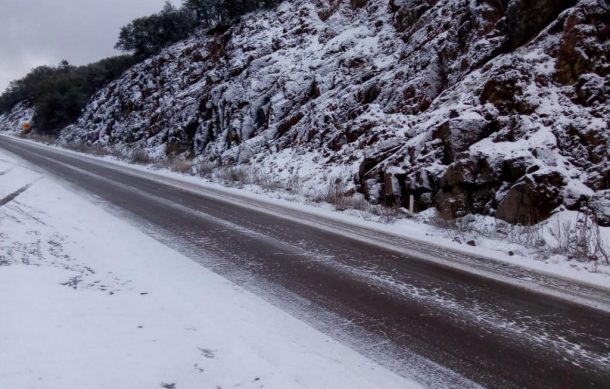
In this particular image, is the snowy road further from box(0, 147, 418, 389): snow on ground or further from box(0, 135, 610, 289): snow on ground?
box(0, 135, 610, 289): snow on ground

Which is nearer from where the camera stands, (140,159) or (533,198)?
(533,198)

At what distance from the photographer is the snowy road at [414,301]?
A: 12.6ft

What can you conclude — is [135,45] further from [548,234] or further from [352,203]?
[548,234]

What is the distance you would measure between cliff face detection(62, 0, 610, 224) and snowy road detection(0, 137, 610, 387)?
139 inches

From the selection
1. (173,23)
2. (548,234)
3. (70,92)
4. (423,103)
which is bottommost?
(548,234)

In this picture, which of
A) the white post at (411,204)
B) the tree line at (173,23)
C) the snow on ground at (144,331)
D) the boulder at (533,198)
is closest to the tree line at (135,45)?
the tree line at (173,23)

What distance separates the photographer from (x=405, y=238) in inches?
357

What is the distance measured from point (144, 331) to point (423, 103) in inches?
536

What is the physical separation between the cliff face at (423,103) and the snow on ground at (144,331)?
714cm

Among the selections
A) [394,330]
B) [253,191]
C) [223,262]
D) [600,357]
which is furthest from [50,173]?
[600,357]

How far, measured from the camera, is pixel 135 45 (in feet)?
153

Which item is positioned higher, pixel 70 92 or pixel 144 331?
pixel 70 92

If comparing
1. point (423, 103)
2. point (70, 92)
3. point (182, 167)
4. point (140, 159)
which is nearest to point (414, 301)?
point (423, 103)

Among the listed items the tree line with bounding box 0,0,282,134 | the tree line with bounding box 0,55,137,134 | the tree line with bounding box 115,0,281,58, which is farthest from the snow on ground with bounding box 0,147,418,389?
the tree line with bounding box 0,55,137,134
